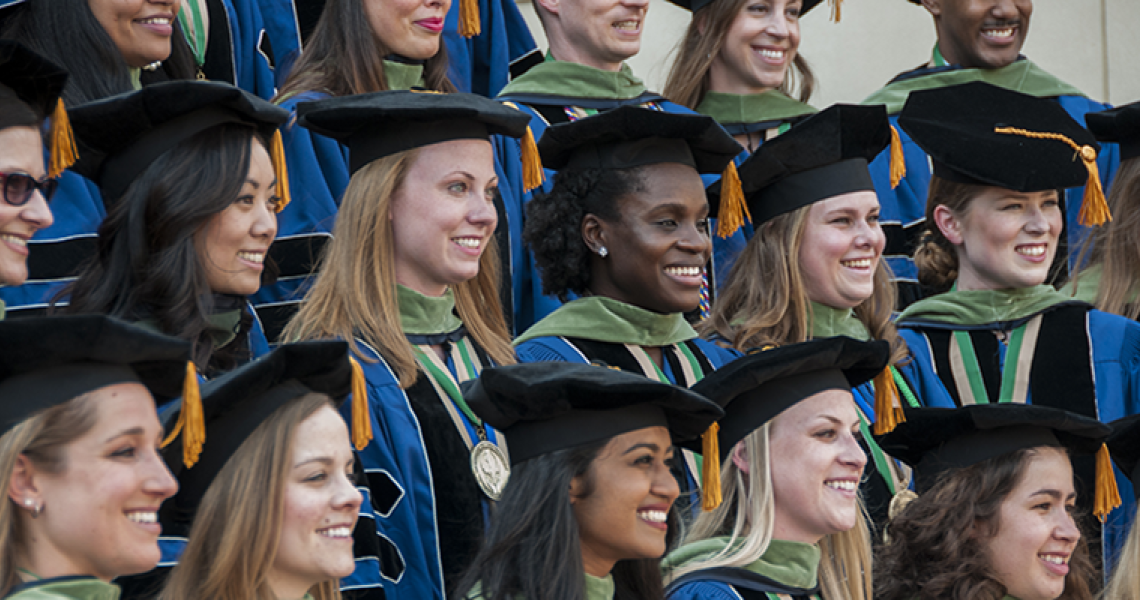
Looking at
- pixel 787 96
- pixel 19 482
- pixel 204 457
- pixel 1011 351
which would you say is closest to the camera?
pixel 19 482

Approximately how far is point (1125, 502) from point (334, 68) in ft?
9.19

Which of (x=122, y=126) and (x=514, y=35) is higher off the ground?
(x=514, y=35)

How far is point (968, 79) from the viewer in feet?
22.9

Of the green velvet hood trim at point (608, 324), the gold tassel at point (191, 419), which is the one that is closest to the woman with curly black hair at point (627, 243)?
the green velvet hood trim at point (608, 324)

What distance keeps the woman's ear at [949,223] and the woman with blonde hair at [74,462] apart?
11.2ft

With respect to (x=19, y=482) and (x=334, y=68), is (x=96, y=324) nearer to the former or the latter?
(x=19, y=482)

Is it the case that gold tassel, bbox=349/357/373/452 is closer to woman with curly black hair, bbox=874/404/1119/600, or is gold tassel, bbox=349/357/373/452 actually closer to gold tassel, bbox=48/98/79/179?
gold tassel, bbox=48/98/79/179

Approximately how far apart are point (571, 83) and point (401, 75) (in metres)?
0.81

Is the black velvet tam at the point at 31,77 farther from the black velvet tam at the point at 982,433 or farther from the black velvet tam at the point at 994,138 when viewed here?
the black velvet tam at the point at 994,138

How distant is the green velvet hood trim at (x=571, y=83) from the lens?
5.95m

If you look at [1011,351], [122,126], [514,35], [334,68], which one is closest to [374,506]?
[122,126]

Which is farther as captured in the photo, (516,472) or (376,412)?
(376,412)

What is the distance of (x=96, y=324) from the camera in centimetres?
303

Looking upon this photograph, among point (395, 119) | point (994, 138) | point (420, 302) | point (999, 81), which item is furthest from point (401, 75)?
point (999, 81)
